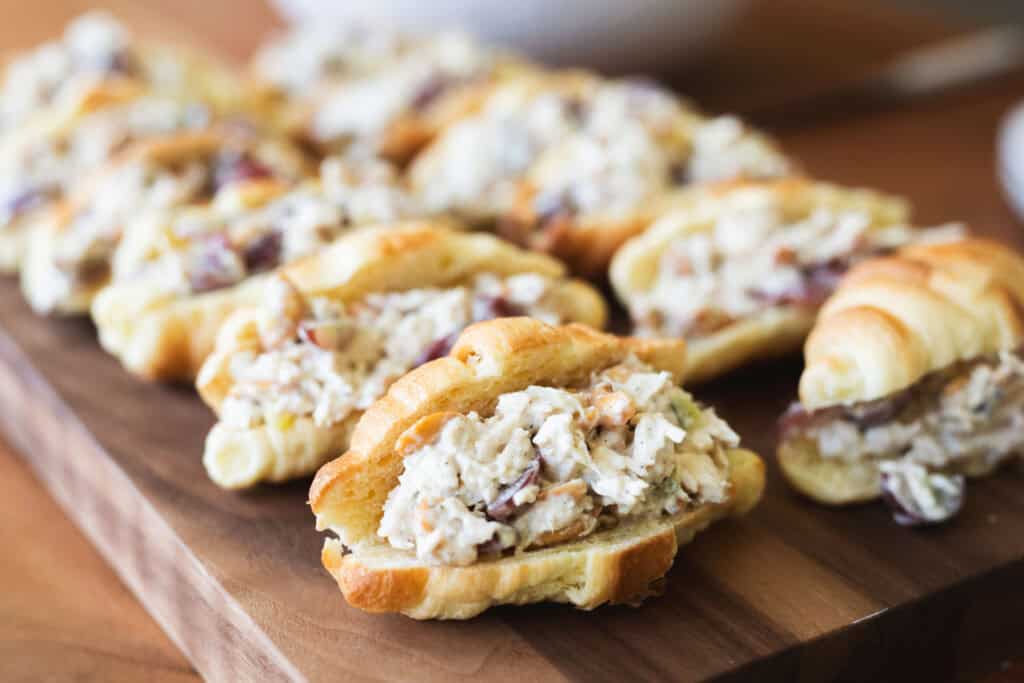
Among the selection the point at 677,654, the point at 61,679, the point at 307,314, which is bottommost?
the point at 61,679

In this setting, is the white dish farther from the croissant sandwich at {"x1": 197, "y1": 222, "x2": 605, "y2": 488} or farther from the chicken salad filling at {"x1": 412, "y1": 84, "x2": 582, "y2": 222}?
Answer: the croissant sandwich at {"x1": 197, "y1": 222, "x2": 605, "y2": 488}

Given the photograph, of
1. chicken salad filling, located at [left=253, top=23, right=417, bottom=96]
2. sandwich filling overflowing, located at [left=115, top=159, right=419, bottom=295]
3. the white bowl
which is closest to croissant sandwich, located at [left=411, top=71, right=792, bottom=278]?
sandwich filling overflowing, located at [left=115, top=159, right=419, bottom=295]

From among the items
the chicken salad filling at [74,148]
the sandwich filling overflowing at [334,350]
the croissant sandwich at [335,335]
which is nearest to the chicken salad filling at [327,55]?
the chicken salad filling at [74,148]

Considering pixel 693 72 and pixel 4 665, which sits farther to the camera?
pixel 693 72

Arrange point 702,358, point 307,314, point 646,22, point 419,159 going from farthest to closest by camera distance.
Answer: point 646,22
point 419,159
point 702,358
point 307,314

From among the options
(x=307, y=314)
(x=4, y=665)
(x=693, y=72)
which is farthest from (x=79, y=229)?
(x=693, y=72)

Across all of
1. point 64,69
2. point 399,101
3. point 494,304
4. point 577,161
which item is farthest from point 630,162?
point 64,69

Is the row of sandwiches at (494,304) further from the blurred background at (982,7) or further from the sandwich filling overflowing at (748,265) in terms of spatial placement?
the blurred background at (982,7)

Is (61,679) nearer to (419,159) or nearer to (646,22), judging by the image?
(419,159)
